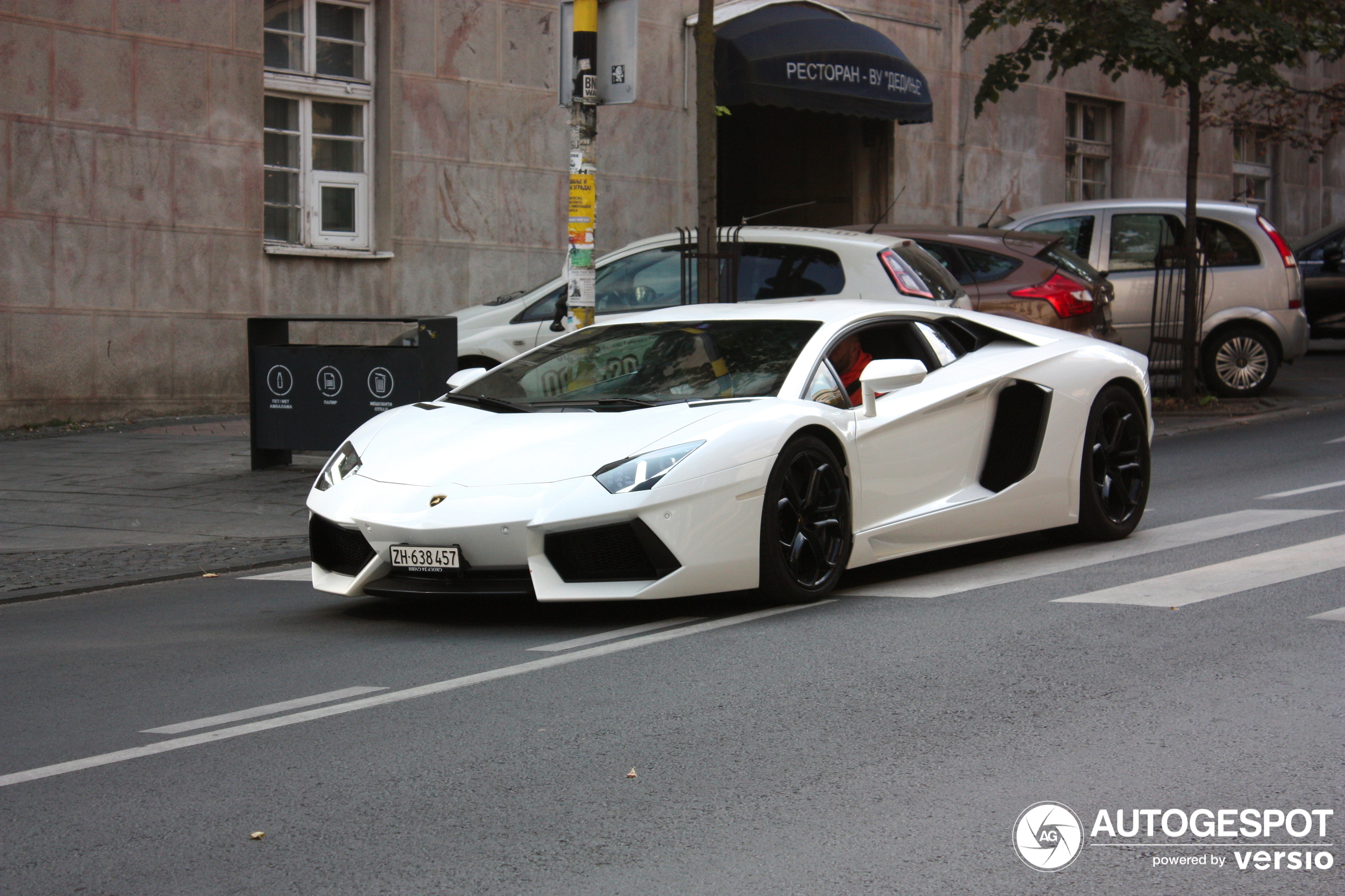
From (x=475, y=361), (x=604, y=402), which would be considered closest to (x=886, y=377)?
(x=604, y=402)

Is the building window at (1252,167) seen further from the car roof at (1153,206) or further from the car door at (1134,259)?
the car door at (1134,259)

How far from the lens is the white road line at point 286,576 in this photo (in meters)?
7.96

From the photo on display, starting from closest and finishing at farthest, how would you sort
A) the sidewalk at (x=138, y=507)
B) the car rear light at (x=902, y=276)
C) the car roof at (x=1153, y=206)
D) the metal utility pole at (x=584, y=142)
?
the sidewalk at (x=138, y=507)
the metal utility pole at (x=584, y=142)
the car rear light at (x=902, y=276)
the car roof at (x=1153, y=206)

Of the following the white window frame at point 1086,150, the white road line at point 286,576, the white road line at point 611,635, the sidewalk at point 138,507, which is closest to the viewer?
the white road line at point 611,635

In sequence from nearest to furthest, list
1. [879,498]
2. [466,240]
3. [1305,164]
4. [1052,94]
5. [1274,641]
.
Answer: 1. [1274,641]
2. [879,498]
3. [466,240]
4. [1052,94]
5. [1305,164]

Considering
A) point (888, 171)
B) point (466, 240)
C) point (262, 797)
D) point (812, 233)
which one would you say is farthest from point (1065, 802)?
point (888, 171)

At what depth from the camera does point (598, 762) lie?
14.2ft

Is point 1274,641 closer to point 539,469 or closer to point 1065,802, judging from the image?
point 1065,802

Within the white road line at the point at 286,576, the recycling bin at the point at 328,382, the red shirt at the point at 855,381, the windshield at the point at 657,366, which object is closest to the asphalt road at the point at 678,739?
the white road line at the point at 286,576

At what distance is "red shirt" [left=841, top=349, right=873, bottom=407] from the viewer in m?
7.06

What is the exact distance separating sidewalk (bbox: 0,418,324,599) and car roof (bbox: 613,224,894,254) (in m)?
3.67

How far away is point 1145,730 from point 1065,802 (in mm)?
724

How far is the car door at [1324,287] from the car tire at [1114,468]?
1501cm

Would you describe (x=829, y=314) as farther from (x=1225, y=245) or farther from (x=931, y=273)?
(x=1225, y=245)
